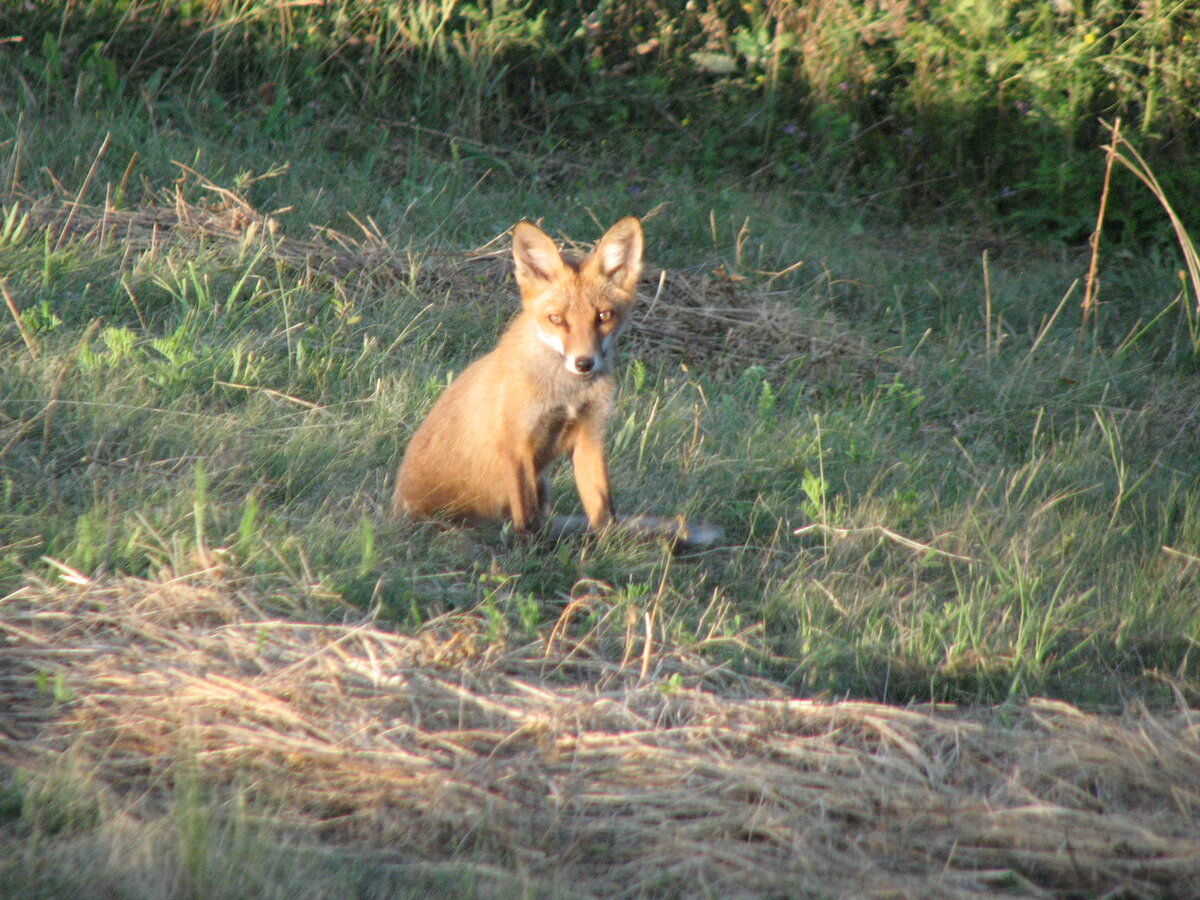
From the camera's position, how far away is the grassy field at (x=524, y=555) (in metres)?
2.26

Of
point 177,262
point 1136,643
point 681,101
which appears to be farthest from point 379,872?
point 681,101

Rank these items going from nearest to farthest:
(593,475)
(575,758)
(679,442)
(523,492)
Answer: (575,758), (523,492), (593,475), (679,442)

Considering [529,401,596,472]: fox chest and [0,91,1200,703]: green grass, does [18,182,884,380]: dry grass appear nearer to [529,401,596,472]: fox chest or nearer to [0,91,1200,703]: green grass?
[0,91,1200,703]: green grass

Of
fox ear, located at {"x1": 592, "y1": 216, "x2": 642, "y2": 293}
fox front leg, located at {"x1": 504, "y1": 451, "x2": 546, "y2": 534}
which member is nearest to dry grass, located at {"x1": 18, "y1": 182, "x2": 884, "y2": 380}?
fox ear, located at {"x1": 592, "y1": 216, "x2": 642, "y2": 293}

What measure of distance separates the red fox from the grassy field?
0.72 feet

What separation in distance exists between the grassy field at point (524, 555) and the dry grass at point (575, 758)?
11 mm

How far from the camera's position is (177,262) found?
5.40 m

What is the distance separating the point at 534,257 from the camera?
4.04m

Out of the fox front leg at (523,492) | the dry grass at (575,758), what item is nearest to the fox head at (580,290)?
the fox front leg at (523,492)

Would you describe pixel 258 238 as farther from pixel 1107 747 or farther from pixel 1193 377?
pixel 1193 377

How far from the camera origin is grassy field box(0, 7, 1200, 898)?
226 cm

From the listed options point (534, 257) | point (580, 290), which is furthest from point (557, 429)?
point (534, 257)

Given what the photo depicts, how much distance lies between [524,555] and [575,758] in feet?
4.27

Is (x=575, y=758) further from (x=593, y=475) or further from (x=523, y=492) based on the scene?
(x=593, y=475)
